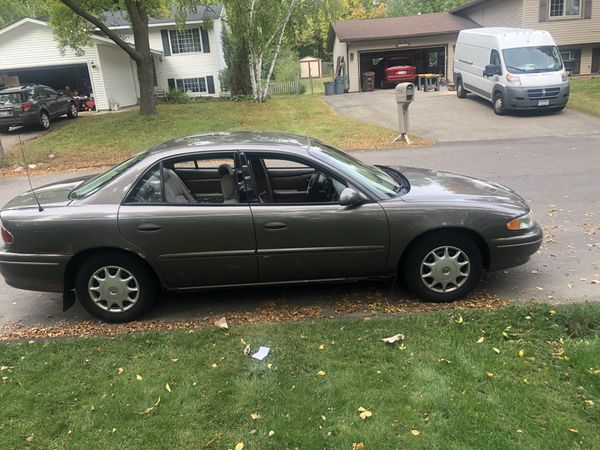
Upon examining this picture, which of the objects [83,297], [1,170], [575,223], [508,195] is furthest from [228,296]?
[1,170]

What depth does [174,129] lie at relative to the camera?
17.2m

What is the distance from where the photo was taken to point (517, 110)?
56.1 ft

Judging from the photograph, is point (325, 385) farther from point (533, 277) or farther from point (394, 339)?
point (533, 277)

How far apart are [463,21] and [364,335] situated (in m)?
31.0

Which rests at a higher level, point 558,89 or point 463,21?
point 463,21

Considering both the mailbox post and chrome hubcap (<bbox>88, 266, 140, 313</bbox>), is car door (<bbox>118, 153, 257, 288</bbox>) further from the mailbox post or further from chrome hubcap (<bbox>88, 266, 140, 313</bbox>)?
the mailbox post

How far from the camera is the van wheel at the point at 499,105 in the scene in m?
17.2

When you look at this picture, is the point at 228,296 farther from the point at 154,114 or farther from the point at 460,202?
the point at 154,114

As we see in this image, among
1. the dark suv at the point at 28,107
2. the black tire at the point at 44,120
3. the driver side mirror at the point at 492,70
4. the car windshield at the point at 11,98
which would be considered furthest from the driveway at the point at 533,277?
the black tire at the point at 44,120

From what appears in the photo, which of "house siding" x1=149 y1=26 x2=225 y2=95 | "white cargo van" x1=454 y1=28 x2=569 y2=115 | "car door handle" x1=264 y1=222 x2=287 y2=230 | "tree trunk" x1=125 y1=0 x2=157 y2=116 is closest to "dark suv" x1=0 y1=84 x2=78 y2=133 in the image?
"tree trunk" x1=125 y1=0 x2=157 y2=116

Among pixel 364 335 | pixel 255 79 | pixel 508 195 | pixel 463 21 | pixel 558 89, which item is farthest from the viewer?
pixel 463 21

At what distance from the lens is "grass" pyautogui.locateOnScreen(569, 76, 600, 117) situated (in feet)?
58.0

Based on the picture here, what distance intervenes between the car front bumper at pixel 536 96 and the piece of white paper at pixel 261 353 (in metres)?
15.4

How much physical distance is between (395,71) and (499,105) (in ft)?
45.2
